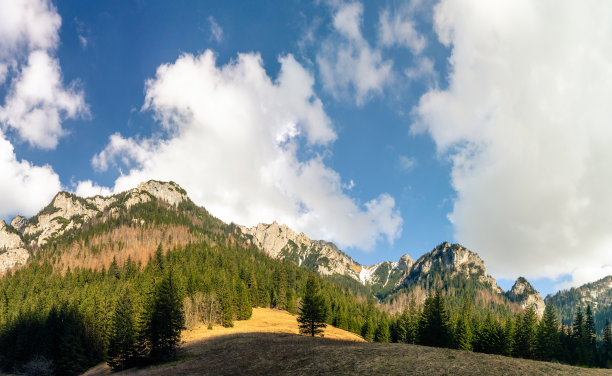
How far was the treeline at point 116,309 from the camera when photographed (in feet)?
170

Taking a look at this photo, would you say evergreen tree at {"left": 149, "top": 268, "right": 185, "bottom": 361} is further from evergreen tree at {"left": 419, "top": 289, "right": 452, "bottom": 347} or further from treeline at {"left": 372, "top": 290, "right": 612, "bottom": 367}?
treeline at {"left": 372, "top": 290, "right": 612, "bottom": 367}

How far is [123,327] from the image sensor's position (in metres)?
51.4

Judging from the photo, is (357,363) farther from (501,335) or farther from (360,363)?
(501,335)

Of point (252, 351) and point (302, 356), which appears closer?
point (302, 356)

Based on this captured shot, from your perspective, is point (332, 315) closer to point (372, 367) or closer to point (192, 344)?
point (192, 344)

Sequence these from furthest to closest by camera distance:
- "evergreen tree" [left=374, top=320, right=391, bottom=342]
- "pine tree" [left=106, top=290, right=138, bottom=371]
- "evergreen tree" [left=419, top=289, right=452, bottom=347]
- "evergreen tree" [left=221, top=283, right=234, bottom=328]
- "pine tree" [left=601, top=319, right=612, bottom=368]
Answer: "evergreen tree" [left=374, top=320, right=391, bottom=342]
"pine tree" [left=601, top=319, right=612, bottom=368]
"evergreen tree" [left=221, top=283, right=234, bottom=328]
"evergreen tree" [left=419, top=289, right=452, bottom=347]
"pine tree" [left=106, top=290, right=138, bottom=371]

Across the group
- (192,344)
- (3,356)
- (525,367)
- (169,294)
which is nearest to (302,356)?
(525,367)

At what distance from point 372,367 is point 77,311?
85884 mm

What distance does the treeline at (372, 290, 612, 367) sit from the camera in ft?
207

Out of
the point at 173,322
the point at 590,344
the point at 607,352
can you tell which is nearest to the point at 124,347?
the point at 173,322

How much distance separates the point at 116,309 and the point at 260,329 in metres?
29.1

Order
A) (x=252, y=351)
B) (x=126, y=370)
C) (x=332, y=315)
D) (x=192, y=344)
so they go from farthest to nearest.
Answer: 1. (x=332, y=315)
2. (x=192, y=344)
3. (x=126, y=370)
4. (x=252, y=351)

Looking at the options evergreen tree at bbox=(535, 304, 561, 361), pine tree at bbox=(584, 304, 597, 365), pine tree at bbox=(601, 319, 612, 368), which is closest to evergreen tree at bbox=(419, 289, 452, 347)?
evergreen tree at bbox=(535, 304, 561, 361)

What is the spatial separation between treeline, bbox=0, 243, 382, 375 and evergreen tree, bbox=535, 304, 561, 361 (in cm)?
4035
